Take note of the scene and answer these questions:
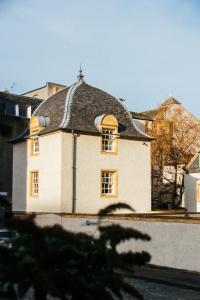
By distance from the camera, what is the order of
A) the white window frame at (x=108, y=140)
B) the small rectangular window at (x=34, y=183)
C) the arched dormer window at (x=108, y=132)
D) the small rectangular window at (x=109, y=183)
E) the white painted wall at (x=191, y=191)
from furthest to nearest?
the white painted wall at (x=191, y=191), the small rectangular window at (x=34, y=183), the white window frame at (x=108, y=140), the arched dormer window at (x=108, y=132), the small rectangular window at (x=109, y=183)

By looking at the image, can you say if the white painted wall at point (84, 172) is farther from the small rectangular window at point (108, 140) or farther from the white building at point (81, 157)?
the small rectangular window at point (108, 140)

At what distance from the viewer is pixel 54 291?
140 inches

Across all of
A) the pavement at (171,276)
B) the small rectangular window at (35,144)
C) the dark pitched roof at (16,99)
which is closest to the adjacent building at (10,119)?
the dark pitched roof at (16,99)

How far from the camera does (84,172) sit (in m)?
25.2

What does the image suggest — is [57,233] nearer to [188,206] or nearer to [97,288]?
[97,288]

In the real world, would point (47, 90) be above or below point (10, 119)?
above

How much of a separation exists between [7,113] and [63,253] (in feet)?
130

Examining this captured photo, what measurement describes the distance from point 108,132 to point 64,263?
75.8 ft

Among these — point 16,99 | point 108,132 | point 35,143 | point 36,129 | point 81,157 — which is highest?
point 16,99

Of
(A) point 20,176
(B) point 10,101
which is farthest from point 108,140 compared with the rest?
(B) point 10,101

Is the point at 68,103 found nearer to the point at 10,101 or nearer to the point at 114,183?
the point at 114,183

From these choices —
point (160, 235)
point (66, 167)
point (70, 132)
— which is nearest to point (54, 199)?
point (66, 167)

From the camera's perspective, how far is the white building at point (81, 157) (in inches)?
973

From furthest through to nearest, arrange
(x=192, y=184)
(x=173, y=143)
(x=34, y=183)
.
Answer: (x=173, y=143) < (x=192, y=184) < (x=34, y=183)
